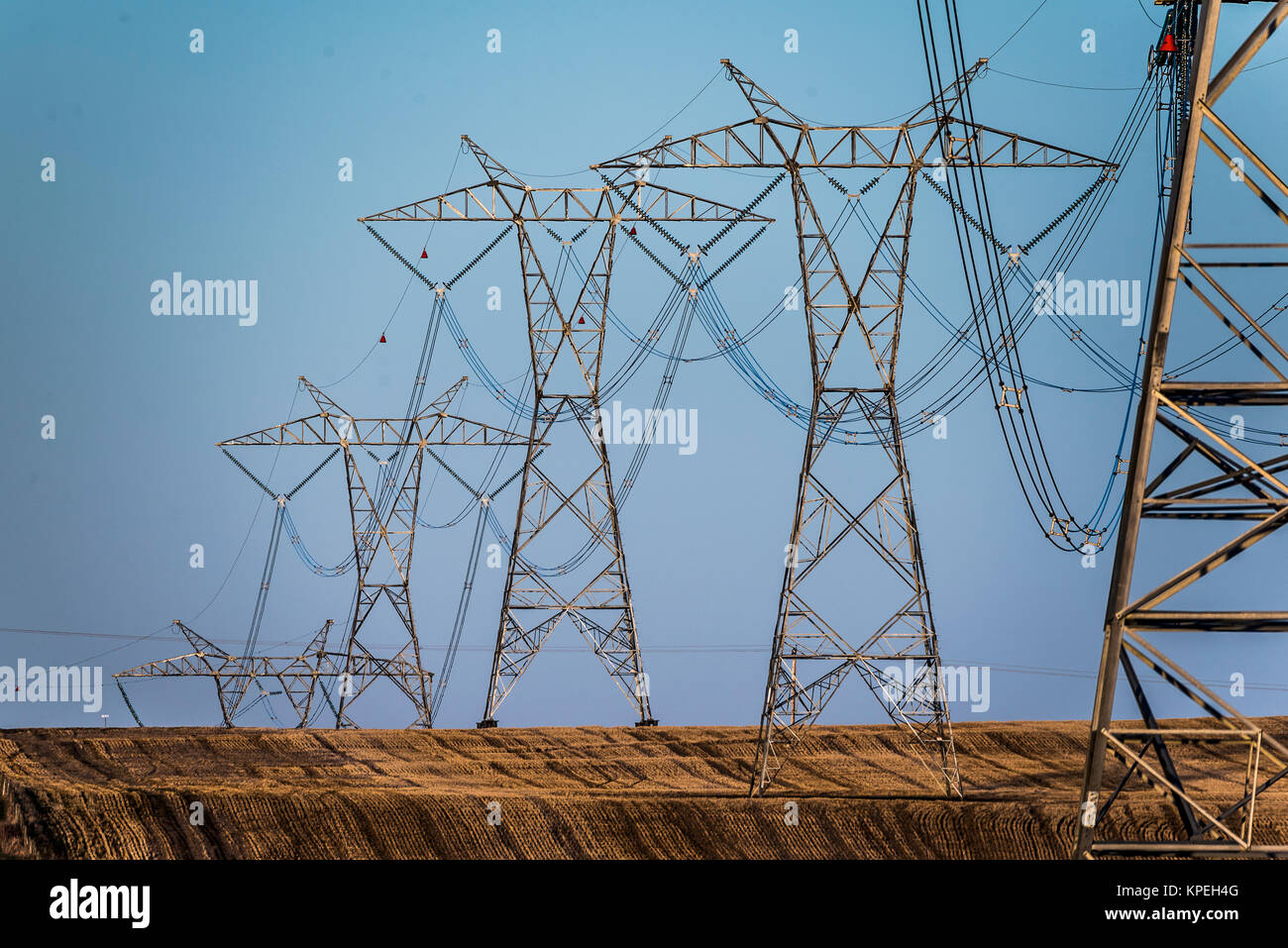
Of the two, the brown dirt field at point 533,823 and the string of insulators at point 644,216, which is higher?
the string of insulators at point 644,216

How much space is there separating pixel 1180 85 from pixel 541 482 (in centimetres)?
1672

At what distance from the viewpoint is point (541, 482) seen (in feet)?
119

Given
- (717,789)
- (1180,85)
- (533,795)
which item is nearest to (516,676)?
(717,789)

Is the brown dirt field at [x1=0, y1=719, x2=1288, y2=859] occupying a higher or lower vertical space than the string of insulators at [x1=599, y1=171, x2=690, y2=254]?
lower
